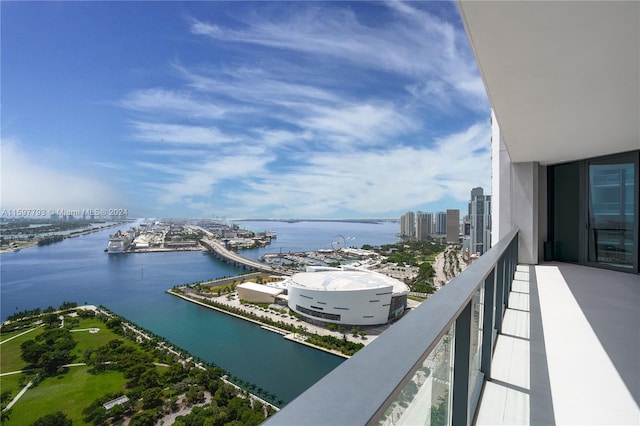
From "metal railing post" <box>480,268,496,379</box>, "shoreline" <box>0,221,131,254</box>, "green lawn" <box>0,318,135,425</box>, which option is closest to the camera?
"metal railing post" <box>480,268,496,379</box>

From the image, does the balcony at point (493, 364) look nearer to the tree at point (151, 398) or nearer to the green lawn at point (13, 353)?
the tree at point (151, 398)

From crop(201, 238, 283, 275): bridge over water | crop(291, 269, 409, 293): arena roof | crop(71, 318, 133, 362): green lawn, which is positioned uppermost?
crop(291, 269, 409, 293): arena roof

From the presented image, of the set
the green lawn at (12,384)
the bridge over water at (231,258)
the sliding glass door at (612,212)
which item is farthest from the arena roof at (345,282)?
the sliding glass door at (612,212)

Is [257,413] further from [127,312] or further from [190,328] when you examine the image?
[127,312]

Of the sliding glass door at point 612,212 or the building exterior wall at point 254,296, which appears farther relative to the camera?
the building exterior wall at point 254,296

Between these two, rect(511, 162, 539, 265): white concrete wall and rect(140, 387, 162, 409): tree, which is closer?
rect(511, 162, 539, 265): white concrete wall

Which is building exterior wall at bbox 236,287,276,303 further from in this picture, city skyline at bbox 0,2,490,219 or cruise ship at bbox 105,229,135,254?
cruise ship at bbox 105,229,135,254

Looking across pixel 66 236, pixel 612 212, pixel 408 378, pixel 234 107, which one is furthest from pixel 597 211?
pixel 66 236

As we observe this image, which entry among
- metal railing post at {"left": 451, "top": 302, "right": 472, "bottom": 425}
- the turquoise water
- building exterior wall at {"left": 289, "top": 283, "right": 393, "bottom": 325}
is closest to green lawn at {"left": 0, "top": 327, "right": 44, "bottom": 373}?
the turquoise water
